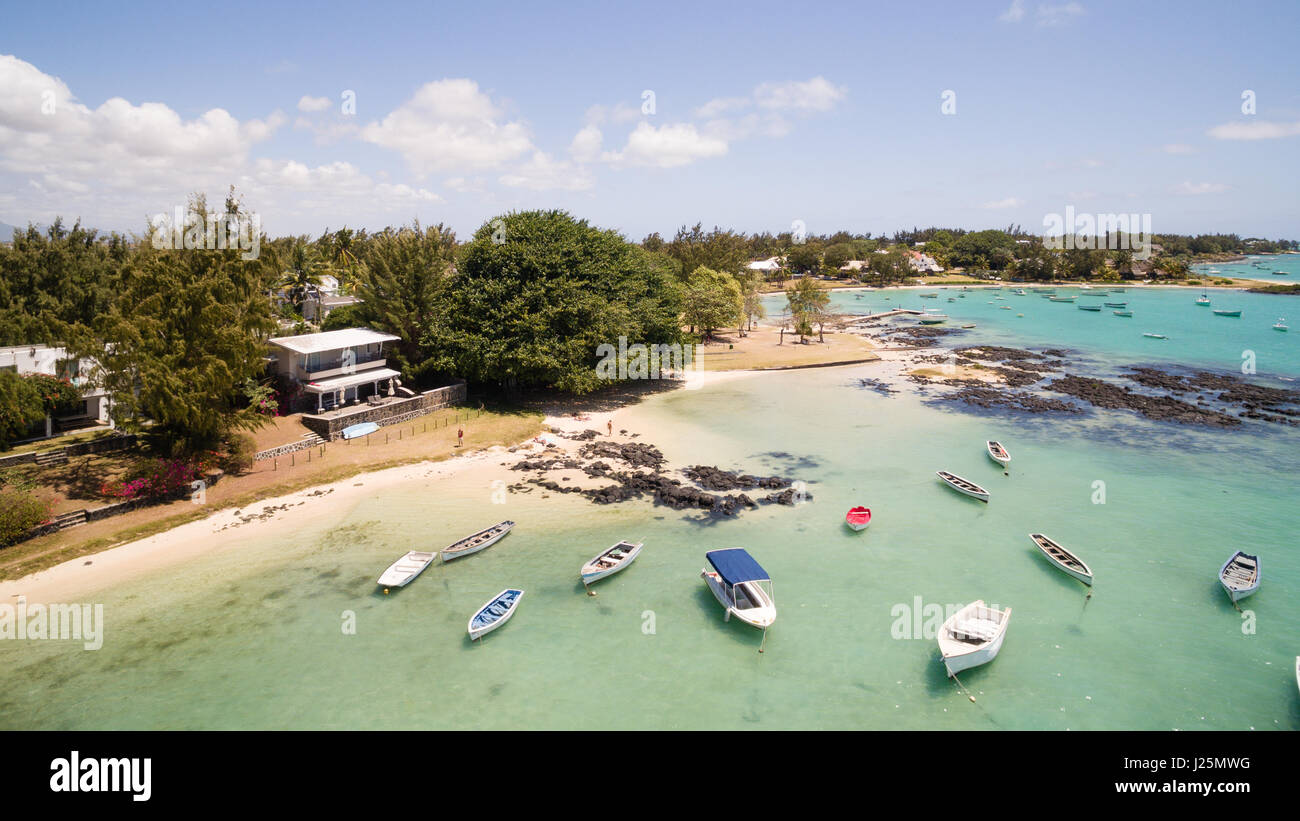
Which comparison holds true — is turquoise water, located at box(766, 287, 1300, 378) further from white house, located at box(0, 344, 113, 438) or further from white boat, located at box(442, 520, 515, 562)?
white house, located at box(0, 344, 113, 438)

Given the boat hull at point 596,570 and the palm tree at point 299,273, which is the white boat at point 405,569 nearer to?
the boat hull at point 596,570

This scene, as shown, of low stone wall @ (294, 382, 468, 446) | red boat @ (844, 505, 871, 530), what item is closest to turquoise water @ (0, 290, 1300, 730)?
red boat @ (844, 505, 871, 530)

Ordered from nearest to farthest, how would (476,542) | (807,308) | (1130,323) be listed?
1. (476,542)
2. (807,308)
3. (1130,323)

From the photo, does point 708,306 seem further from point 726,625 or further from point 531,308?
point 726,625

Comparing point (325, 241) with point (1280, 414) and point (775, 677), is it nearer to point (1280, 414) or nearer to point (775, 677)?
point (775, 677)

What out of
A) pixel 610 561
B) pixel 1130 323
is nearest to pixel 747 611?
pixel 610 561

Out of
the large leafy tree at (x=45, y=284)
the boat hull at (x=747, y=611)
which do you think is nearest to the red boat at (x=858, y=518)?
the boat hull at (x=747, y=611)

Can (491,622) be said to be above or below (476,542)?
below
